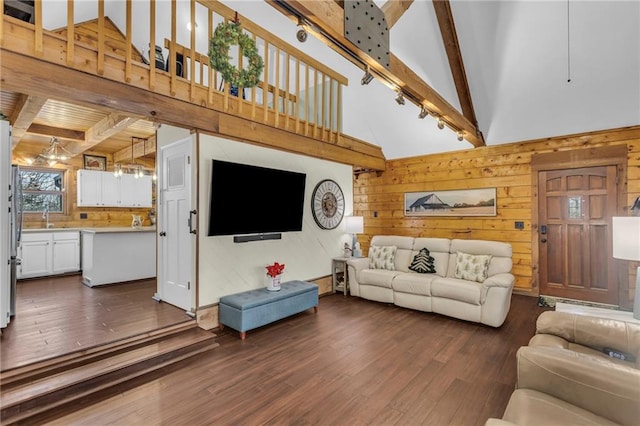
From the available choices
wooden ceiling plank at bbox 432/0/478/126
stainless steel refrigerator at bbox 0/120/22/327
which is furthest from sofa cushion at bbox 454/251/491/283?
stainless steel refrigerator at bbox 0/120/22/327

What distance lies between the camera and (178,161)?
3.93 m

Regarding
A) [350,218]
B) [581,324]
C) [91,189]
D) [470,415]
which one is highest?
[91,189]

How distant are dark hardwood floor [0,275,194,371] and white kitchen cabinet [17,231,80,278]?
643 mm

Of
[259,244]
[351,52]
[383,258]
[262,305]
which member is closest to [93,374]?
[262,305]

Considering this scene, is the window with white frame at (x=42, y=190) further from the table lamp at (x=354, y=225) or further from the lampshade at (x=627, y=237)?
the lampshade at (x=627, y=237)

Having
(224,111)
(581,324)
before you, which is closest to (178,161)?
(224,111)

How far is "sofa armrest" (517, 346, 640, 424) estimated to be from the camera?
1339 mm

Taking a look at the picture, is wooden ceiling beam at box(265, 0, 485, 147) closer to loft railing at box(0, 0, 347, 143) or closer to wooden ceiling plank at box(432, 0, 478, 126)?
wooden ceiling plank at box(432, 0, 478, 126)

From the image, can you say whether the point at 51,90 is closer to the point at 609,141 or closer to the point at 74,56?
the point at 74,56

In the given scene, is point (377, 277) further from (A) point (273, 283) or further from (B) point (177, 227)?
(B) point (177, 227)

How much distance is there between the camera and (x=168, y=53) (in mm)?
3404

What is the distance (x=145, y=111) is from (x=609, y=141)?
5.99 metres

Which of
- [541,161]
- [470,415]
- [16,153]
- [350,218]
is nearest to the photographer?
[470,415]

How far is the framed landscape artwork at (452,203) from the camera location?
Result: 534 centimetres
